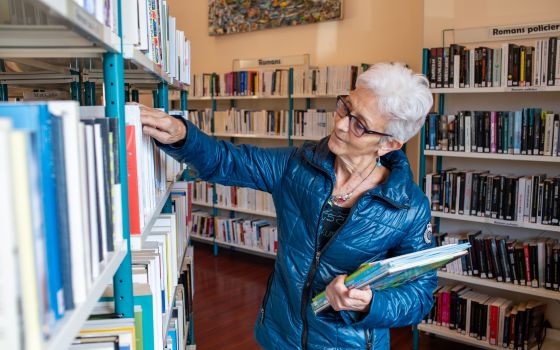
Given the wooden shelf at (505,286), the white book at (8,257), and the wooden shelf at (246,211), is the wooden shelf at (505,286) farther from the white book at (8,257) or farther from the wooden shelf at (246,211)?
the white book at (8,257)

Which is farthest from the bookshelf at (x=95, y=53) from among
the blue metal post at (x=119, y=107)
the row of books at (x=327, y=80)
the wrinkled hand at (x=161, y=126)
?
the row of books at (x=327, y=80)

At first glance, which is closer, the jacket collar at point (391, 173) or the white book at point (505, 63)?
the jacket collar at point (391, 173)

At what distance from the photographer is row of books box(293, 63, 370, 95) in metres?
4.03

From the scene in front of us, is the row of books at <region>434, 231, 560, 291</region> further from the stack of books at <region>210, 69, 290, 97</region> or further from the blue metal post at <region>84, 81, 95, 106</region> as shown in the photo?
the blue metal post at <region>84, 81, 95, 106</region>

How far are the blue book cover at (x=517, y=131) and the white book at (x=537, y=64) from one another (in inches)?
8.3

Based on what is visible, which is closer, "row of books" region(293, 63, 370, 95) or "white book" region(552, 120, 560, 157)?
"white book" region(552, 120, 560, 157)

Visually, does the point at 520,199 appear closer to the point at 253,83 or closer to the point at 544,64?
the point at 544,64

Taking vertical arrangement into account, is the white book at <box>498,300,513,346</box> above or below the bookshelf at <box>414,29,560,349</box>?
below

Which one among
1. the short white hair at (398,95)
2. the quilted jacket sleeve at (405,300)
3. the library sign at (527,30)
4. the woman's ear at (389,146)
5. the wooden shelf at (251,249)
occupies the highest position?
the library sign at (527,30)

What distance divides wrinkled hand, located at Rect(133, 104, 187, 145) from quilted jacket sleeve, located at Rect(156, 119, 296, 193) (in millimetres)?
137

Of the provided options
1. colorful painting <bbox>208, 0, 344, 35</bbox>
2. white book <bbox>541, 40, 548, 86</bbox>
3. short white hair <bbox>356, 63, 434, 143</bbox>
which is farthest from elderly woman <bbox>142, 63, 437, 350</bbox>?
colorful painting <bbox>208, 0, 344, 35</bbox>

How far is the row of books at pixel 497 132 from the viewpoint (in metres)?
2.66

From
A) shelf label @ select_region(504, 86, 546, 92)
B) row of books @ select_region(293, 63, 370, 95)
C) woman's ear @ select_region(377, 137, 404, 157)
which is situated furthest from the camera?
row of books @ select_region(293, 63, 370, 95)

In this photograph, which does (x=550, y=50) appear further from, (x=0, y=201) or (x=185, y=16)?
(x=185, y=16)
